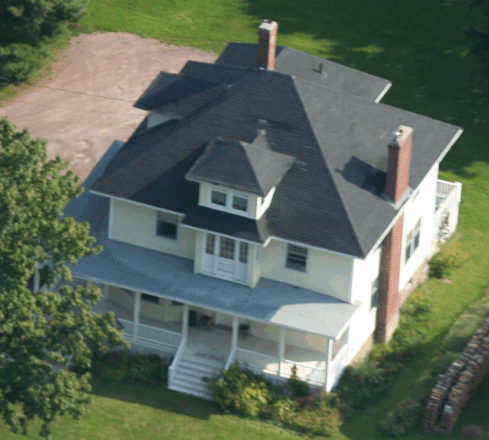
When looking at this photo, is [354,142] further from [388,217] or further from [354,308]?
[354,308]

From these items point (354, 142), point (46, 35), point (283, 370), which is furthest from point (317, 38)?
point (283, 370)

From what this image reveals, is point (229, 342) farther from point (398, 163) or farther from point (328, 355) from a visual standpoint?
point (398, 163)

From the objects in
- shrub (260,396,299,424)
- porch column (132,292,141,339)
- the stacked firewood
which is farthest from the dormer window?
the stacked firewood

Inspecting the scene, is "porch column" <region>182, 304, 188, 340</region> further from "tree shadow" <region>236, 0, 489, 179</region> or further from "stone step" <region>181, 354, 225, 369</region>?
"tree shadow" <region>236, 0, 489, 179</region>

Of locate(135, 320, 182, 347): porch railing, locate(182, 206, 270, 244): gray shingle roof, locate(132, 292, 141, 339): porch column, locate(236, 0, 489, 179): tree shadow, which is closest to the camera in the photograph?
locate(182, 206, 270, 244): gray shingle roof

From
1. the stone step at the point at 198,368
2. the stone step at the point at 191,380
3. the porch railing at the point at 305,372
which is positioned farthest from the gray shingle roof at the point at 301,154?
the stone step at the point at 191,380

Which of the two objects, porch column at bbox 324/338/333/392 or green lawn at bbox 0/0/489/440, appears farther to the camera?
green lawn at bbox 0/0/489/440

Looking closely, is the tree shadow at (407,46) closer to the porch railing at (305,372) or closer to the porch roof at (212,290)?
the porch roof at (212,290)
